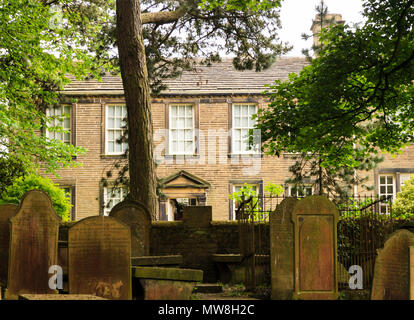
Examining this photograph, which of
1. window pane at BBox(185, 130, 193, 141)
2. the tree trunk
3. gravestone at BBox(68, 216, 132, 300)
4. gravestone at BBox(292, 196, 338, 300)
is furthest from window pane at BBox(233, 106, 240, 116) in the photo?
gravestone at BBox(68, 216, 132, 300)

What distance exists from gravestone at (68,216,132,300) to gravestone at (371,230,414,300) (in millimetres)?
3261

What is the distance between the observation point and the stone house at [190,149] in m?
24.3

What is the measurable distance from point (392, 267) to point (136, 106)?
27.7 ft

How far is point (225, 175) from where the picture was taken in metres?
24.5

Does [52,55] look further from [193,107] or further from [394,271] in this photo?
[394,271]

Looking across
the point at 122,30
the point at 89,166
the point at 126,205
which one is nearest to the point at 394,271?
the point at 126,205

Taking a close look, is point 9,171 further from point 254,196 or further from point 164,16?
point 254,196

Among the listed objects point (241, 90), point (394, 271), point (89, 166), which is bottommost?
point (394, 271)

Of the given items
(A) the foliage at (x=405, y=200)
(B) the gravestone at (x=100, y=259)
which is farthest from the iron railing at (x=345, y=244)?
(A) the foliage at (x=405, y=200)

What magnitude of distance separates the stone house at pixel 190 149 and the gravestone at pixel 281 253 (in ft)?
49.7

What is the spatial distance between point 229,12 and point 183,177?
8.95m

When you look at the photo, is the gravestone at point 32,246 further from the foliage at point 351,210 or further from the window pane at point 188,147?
the window pane at point 188,147

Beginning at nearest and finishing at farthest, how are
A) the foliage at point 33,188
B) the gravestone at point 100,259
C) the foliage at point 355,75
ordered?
1. the gravestone at point 100,259
2. the foliage at point 355,75
3. the foliage at point 33,188

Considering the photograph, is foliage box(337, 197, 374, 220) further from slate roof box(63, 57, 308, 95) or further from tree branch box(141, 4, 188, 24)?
slate roof box(63, 57, 308, 95)
